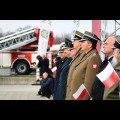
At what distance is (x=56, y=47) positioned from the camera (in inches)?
939

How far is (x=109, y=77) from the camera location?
4379 mm

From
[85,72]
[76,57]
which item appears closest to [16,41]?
[76,57]

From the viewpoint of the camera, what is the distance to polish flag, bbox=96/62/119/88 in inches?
172

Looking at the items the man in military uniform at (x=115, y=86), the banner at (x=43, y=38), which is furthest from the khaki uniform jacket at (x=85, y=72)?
the banner at (x=43, y=38)

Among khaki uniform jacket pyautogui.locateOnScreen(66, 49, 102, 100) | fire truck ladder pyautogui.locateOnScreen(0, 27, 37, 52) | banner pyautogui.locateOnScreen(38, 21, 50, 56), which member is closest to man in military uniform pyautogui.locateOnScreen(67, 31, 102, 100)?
khaki uniform jacket pyautogui.locateOnScreen(66, 49, 102, 100)

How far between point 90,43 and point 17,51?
1696 cm

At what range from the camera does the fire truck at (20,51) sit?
2206 centimetres

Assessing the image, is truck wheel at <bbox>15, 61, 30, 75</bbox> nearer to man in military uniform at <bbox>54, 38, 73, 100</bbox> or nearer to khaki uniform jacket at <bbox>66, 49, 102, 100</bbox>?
man in military uniform at <bbox>54, 38, 73, 100</bbox>

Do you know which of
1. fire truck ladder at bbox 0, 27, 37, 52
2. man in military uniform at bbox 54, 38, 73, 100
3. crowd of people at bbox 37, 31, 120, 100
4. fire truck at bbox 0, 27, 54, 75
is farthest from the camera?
fire truck ladder at bbox 0, 27, 37, 52

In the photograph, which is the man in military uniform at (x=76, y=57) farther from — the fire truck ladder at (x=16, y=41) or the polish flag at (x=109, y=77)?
the fire truck ladder at (x=16, y=41)

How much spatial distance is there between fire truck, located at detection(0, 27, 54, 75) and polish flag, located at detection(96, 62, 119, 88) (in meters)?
17.5

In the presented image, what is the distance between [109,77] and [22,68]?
18.0 meters
